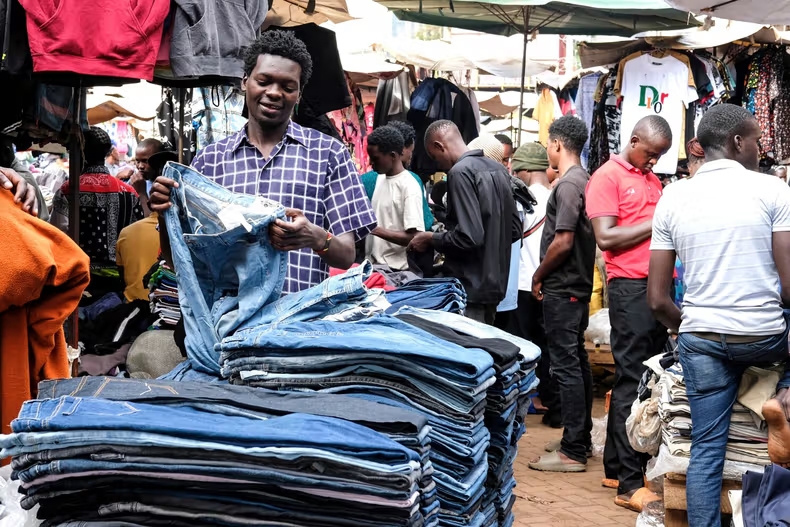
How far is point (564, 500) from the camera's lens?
588 cm

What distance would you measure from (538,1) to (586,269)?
238 centimetres

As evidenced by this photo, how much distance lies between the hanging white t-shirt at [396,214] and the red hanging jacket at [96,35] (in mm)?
3303

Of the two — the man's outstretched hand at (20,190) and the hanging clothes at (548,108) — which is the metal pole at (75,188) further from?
the hanging clothes at (548,108)

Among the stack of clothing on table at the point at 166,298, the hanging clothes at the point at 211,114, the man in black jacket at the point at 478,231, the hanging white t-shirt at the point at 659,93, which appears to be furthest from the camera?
the hanging white t-shirt at the point at 659,93

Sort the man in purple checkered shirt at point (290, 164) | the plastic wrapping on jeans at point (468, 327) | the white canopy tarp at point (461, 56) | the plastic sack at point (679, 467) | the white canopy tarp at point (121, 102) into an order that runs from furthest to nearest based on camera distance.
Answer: the white canopy tarp at point (121, 102), the white canopy tarp at point (461, 56), the plastic sack at point (679, 467), the man in purple checkered shirt at point (290, 164), the plastic wrapping on jeans at point (468, 327)

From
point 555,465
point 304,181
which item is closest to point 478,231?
point 555,465

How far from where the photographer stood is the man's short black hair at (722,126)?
464 centimetres

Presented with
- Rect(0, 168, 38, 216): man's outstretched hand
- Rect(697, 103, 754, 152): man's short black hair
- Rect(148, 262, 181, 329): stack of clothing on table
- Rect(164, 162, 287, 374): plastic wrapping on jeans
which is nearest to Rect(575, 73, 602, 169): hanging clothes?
Rect(697, 103, 754, 152): man's short black hair

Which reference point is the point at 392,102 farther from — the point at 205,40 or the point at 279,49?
the point at 279,49

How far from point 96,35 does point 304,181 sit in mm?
1699

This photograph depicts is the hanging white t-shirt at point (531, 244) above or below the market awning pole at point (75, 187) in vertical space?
below

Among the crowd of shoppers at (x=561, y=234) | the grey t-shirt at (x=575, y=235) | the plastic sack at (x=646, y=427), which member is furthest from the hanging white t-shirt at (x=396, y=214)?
the plastic sack at (x=646, y=427)

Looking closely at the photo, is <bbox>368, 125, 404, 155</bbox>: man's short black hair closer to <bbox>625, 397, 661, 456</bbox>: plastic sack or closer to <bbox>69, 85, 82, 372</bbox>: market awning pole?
<bbox>69, 85, 82, 372</bbox>: market awning pole

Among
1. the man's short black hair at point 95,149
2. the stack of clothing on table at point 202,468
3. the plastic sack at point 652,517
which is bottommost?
the plastic sack at point 652,517
